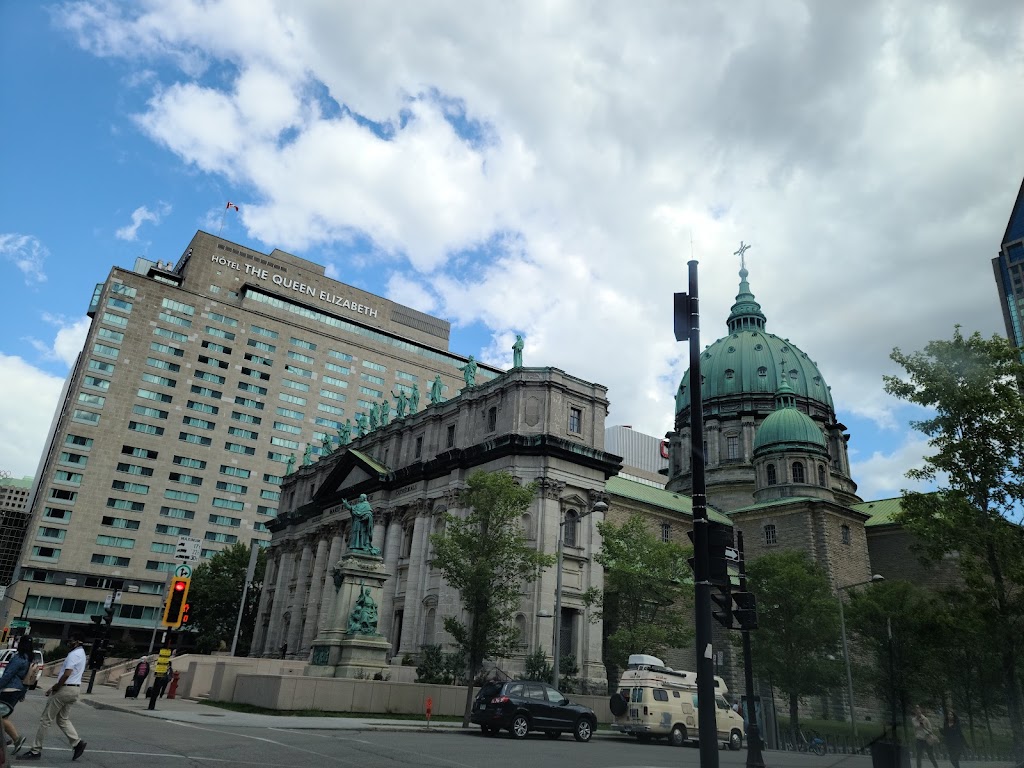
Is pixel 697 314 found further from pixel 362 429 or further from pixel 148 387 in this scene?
pixel 148 387

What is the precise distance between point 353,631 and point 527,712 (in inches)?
518

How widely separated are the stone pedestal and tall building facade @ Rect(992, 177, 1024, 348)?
441ft

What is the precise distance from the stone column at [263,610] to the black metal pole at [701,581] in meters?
69.0

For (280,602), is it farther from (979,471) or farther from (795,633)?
(979,471)

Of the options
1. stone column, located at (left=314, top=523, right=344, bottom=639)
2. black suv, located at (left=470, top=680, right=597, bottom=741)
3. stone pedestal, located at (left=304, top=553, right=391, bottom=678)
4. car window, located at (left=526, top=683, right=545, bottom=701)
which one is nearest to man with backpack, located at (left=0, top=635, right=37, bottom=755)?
black suv, located at (left=470, top=680, right=597, bottom=741)

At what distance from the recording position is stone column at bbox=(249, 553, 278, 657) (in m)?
73.7

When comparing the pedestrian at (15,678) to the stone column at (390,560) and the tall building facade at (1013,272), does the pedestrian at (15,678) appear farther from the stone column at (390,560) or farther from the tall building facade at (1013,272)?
the tall building facade at (1013,272)

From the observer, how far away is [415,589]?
50.6 m

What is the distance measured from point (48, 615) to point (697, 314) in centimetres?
9461

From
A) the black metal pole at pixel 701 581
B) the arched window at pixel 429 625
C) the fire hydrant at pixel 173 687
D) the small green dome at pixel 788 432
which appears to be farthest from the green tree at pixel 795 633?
the black metal pole at pixel 701 581

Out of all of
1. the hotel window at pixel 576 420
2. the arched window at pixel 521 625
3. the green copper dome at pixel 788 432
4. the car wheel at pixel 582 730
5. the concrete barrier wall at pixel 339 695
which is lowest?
Answer: the car wheel at pixel 582 730

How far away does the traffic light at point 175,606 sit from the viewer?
2452 cm

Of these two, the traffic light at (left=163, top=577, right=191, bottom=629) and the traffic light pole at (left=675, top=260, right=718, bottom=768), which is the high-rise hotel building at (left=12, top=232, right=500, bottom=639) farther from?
the traffic light pole at (left=675, top=260, right=718, bottom=768)

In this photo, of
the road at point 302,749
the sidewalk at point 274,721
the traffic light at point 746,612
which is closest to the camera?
the road at point 302,749
